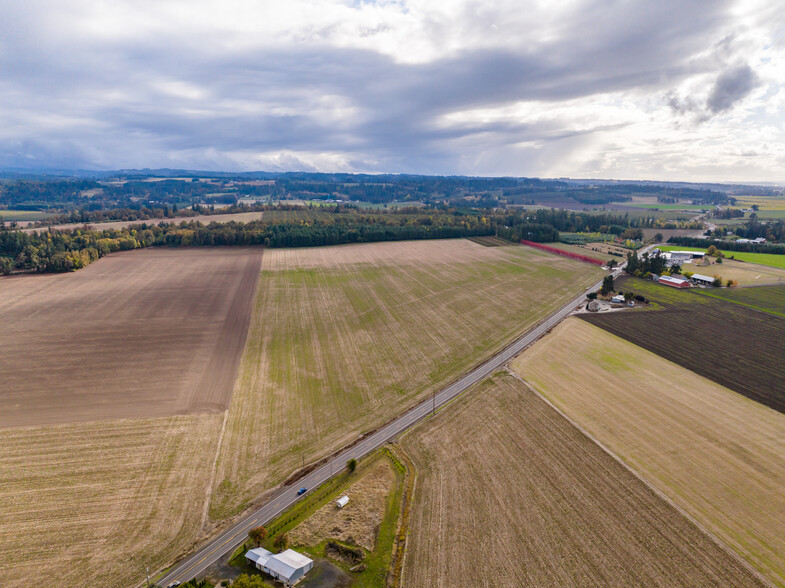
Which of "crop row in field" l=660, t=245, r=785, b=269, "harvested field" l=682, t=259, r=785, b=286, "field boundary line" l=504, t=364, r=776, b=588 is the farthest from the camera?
"crop row in field" l=660, t=245, r=785, b=269

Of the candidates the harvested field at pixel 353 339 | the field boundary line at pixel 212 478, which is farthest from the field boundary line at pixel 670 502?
the field boundary line at pixel 212 478

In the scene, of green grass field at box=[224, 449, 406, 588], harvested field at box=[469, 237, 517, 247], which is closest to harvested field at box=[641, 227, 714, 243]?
Answer: harvested field at box=[469, 237, 517, 247]

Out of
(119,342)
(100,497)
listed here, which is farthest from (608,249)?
(100,497)

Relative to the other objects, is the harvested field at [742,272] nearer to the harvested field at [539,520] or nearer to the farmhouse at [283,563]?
the harvested field at [539,520]

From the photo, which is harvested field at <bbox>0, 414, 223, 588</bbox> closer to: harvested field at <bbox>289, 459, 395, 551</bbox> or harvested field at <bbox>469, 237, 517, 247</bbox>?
harvested field at <bbox>289, 459, 395, 551</bbox>

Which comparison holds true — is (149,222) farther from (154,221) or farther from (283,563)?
(283,563)

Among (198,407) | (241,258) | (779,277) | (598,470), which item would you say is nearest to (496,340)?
(598,470)
